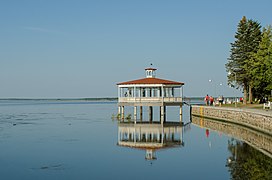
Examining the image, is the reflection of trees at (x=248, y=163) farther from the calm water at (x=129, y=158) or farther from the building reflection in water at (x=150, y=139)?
the building reflection in water at (x=150, y=139)

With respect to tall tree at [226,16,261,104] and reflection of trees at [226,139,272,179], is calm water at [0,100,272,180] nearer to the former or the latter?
reflection of trees at [226,139,272,179]

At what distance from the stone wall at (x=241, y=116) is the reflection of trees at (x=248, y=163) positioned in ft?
16.7

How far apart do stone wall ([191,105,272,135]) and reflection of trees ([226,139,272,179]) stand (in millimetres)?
5083

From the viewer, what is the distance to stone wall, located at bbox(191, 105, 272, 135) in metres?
29.8

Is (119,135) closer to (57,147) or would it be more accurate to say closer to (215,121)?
(57,147)

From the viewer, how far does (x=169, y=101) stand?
45.2 meters

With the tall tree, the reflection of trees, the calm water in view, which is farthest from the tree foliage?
the reflection of trees

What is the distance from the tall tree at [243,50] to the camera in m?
59.6

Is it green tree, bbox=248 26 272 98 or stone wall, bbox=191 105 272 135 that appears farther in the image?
green tree, bbox=248 26 272 98

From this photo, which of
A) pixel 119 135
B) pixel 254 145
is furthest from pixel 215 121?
pixel 254 145

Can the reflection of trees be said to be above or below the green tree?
below

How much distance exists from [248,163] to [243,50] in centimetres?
4276

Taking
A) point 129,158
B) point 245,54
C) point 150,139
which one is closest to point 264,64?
point 245,54

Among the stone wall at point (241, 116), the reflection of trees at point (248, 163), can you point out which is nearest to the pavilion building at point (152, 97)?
the stone wall at point (241, 116)
